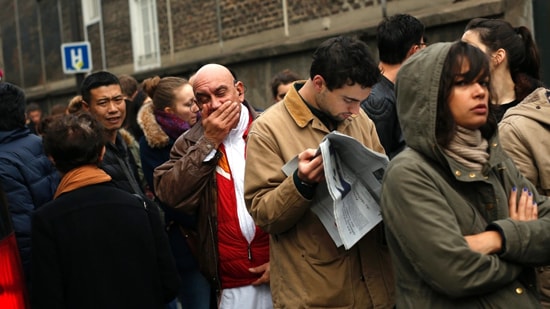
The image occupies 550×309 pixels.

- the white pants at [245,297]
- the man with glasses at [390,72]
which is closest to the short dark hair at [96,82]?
the man with glasses at [390,72]

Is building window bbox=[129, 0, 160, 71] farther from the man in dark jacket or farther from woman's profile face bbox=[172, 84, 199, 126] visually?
the man in dark jacket

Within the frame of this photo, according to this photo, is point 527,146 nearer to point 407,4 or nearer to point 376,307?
point 376,307

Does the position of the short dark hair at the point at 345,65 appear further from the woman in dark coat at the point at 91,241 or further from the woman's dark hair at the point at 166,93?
the woman's dark hair at the point at 166,93

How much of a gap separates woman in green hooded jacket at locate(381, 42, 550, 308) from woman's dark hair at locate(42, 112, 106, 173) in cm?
173

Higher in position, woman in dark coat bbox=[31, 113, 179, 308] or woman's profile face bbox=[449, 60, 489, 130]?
woman's profile face bbox=[449, 60, 489, 130]

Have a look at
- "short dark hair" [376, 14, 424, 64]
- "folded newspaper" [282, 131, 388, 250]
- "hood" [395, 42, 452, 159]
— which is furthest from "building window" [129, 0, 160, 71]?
"hood" [395, 42, 452, 159]

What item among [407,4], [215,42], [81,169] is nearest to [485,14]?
[407,4]

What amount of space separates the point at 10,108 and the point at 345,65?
2471 mm

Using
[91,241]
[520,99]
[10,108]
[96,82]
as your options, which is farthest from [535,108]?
[96,82]

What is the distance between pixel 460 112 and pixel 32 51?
26.5 metres

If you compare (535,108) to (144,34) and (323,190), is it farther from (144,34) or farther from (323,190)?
(144,34)

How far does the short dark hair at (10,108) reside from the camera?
5258 millimetres

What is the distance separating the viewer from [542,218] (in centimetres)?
310

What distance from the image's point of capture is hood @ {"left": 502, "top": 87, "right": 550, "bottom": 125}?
3828 mm
